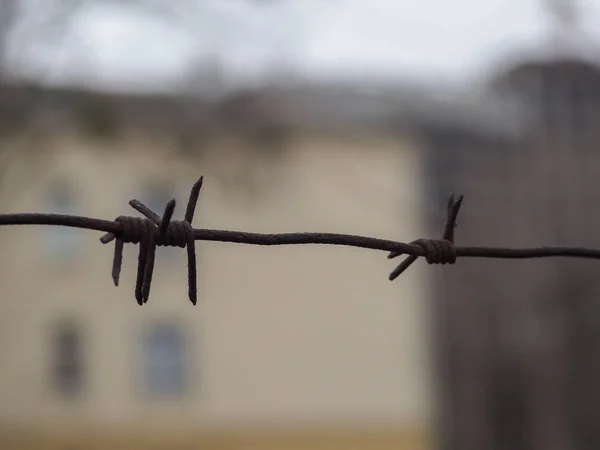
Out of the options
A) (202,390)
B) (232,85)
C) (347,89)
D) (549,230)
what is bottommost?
(202,390)

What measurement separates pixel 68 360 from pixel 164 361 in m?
0.96

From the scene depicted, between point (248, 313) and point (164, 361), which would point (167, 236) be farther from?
point (248, 313)

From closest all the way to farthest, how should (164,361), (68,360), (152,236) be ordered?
(152,236), (68,360), (164,361)

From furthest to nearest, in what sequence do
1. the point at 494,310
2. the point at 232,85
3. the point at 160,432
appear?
the point at 494,310
the point at 160,432
the point at 232,85

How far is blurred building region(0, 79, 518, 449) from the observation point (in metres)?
9.06

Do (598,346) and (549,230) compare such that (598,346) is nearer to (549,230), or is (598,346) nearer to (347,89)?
(549,230)

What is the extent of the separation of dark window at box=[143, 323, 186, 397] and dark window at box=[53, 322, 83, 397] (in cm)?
66

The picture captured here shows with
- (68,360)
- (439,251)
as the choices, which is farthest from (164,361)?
(439,251)

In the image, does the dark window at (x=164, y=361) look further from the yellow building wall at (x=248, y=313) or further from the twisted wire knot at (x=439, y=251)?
the twisted wire knot at (x=439, y=251)

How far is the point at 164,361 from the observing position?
30.9ft

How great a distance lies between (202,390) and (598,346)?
15.0ft

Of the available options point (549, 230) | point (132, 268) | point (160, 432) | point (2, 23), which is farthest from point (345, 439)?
point (2, 23)

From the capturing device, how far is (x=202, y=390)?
30.9 ft

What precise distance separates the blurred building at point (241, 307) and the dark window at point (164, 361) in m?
0.01
